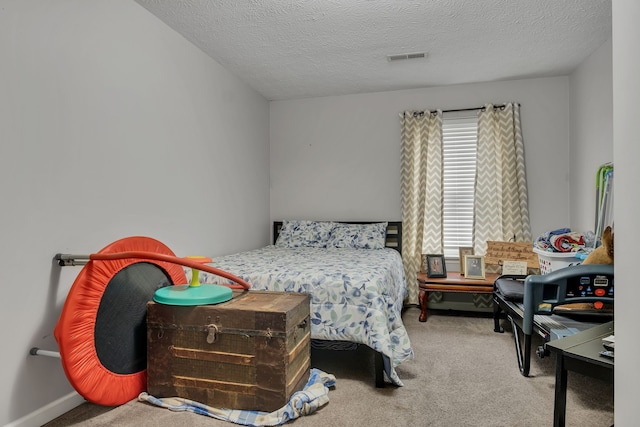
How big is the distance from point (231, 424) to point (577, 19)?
11.1 feet

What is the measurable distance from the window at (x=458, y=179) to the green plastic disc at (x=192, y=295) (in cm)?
285

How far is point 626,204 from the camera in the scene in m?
1.13

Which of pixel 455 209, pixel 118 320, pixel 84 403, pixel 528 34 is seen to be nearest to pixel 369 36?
pixel 528 34

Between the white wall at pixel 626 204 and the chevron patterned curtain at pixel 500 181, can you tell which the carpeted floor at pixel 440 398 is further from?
the chevron patterned curtain at pixel 500 181

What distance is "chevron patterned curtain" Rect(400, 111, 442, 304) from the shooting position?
13.6 ft

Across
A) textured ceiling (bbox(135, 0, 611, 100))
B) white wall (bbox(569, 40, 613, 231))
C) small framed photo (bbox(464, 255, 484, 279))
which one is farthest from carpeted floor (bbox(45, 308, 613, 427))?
textured ceiling (bbox(135, 0, 611, 100))

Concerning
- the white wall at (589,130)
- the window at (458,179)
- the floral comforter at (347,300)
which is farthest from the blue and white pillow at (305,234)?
the white wall at (589,130)

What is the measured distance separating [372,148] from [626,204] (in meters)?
3.35

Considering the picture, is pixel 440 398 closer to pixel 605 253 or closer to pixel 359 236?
pixel 605 253

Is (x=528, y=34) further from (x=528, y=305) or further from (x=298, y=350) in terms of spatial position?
(x=298, y=350)

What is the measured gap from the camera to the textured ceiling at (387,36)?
8.41 feet

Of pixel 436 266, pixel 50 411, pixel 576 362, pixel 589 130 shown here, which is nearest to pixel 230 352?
pixel 50 411

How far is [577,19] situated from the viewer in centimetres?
273

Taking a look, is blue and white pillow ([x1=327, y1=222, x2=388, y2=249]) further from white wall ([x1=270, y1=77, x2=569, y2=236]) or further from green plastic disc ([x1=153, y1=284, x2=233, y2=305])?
green plastic disc ([x1=153, y1=284, x2=233, y2=305])
